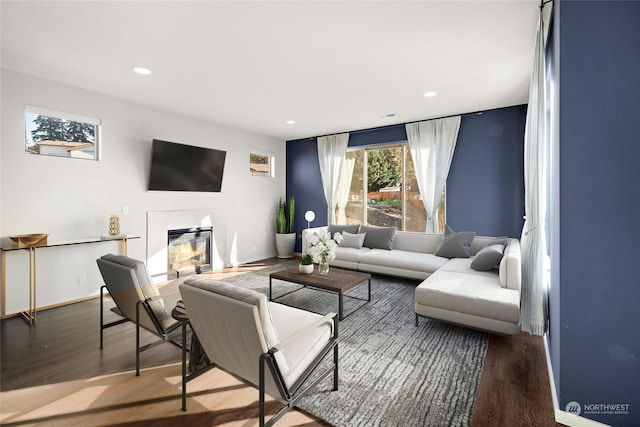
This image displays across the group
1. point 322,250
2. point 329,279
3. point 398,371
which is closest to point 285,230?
point 322,250

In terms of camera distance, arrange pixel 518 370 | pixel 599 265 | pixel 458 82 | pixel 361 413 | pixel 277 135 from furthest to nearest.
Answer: pixel 277 135, pixel 458 82, pixel 518 370, pixel 361 413, pixel 599 265

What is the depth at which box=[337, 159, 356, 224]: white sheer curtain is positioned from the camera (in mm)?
6473

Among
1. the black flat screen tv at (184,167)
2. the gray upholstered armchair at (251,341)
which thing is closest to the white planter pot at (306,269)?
the gray upholstered armchair at (251,341)

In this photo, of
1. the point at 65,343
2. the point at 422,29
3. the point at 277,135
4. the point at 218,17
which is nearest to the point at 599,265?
the point at 422,29

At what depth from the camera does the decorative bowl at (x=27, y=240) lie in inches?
124

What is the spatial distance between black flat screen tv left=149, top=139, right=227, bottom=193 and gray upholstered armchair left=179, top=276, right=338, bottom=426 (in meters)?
3.60

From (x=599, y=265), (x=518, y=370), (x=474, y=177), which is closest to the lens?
(x=599, y=265)

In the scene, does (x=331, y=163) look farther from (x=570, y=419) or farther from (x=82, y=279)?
(x=570, y=419)

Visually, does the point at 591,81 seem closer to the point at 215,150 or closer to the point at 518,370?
the point at 518,370

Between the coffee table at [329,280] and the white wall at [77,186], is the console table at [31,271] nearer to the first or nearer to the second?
the white wall at [77,186]

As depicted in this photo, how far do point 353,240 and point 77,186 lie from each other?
4071 mm

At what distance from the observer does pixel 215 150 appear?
17.6 ft

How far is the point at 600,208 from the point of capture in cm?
166

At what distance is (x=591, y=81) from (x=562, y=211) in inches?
28.9
